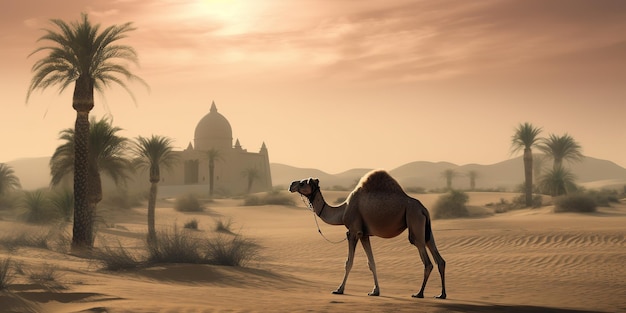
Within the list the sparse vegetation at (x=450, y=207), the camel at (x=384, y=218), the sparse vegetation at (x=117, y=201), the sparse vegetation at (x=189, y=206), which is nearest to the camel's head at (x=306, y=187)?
the camel at (x=384, y=218)

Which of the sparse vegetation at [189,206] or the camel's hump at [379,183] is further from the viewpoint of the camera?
the sparse vegetation at [189,206]

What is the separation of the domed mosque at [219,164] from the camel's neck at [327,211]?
198ft

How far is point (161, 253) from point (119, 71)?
8.85 m

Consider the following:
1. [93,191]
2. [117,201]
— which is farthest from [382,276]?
[117,201]

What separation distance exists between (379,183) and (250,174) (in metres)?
64.2

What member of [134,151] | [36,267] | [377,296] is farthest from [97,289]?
[134,151]

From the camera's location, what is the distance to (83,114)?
21.9 meters

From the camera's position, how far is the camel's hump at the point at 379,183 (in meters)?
11.5

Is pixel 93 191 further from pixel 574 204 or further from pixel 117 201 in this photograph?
pixel 574 204

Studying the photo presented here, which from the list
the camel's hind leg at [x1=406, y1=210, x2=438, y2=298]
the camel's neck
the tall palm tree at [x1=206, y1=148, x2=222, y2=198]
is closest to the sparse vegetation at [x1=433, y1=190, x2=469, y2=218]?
the camel's neck

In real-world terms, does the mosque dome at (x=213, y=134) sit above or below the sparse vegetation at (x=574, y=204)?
above

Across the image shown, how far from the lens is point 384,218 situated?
11312 mm

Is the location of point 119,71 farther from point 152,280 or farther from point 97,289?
point 97,289

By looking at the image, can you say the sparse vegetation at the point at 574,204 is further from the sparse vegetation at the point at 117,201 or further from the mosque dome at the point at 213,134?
the mosque dome at the point at 213,134
